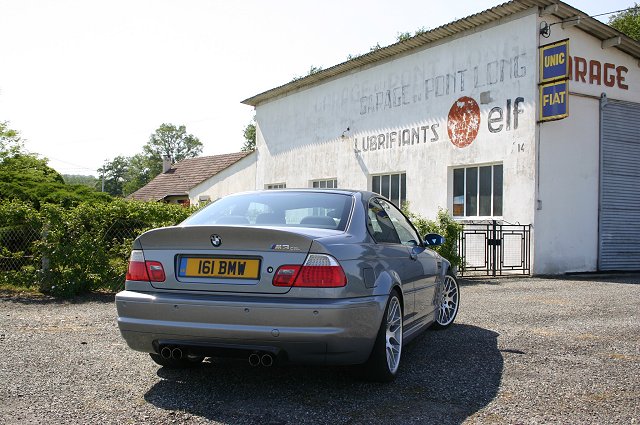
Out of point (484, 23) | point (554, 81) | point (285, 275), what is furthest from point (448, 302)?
point (484, 23)

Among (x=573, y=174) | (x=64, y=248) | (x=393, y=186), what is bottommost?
(x=64, y=248)

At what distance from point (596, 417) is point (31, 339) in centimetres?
513

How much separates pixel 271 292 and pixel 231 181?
1106 inches

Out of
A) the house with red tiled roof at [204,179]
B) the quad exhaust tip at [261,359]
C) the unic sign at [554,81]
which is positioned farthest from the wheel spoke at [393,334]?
the house with red tiled roof at [204,179]

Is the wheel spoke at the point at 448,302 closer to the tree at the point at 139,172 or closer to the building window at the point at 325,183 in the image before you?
the building window at the point at 325,183

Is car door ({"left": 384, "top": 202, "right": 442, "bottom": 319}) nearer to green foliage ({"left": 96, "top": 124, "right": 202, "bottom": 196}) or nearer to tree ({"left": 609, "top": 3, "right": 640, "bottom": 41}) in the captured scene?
tree ({"left": 609, "top": 3, "right": 640, "bottom": 41})

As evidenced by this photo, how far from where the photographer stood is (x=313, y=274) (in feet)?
13.2

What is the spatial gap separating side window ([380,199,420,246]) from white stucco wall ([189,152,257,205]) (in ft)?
74.7

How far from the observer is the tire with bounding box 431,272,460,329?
22.5ft

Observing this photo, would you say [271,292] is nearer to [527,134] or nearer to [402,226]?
[402,226]

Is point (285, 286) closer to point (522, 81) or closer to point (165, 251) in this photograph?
point (165, 251)

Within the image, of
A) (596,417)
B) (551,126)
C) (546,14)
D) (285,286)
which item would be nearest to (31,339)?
(285,286)

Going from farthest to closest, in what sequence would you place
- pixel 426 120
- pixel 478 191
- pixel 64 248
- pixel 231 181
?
1. pixel 231 181
2. pixel 426 120
3. pixel 478 191
4. pixel 64 248

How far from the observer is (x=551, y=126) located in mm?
15703
